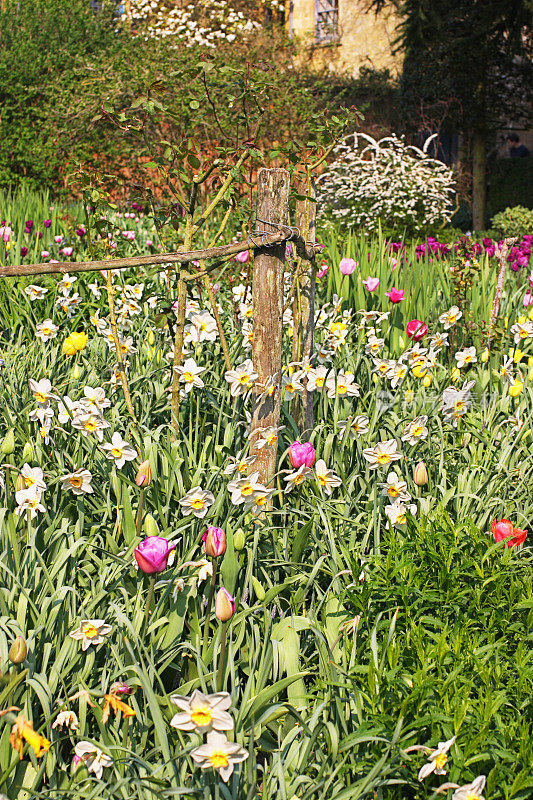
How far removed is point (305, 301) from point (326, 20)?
47.9 feet

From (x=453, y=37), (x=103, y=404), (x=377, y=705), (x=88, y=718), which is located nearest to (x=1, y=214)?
(x=103, y=404)

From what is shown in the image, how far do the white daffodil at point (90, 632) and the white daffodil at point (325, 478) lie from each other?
0.75 m

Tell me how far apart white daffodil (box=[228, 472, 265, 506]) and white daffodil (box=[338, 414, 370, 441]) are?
489 mm

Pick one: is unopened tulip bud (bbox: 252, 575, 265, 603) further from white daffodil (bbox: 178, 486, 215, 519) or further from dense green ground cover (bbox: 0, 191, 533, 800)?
white daffodil (bbox: 178, 486, 215, 519)

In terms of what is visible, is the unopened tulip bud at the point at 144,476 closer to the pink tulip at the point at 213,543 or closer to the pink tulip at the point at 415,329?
the pink tulip at the point at 213,543

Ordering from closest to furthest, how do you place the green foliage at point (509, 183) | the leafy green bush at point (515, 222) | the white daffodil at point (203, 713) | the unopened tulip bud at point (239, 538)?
the white daffodil at point (203, 713)
the unopened tulip bud at point (239, 538)
the leafy green bush at point (515, 222)
the green foliage at point (509, 183)

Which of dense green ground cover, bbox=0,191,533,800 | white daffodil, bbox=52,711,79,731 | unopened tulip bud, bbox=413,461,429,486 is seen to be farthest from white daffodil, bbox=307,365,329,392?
white daffodil, bbox=52,711,79,731

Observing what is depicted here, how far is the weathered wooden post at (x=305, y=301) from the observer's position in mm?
2402

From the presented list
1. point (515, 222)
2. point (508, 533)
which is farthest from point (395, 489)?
point (515, 222)

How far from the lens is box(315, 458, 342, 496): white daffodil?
1984mm

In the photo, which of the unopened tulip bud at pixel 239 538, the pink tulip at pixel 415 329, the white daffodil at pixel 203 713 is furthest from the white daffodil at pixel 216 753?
the pink tulip at pixel 415 329

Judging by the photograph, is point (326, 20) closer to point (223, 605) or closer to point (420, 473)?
point (420, 473)

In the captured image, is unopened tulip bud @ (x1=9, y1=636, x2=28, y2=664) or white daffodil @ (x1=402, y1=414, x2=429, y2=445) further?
white daffodil @ (x1=402, y1=414, x2=429, y2=445)

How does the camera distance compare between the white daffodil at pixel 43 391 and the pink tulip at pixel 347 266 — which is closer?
the white daffodil at pixel 43 391
